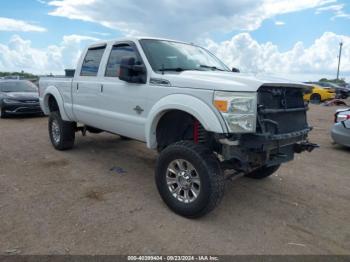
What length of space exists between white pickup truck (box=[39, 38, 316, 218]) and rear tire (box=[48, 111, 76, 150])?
59.1 inches

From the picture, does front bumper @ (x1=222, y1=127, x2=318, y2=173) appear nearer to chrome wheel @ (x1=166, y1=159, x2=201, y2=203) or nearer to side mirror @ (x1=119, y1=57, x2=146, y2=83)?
chrome wheel @ (x1=166, y1=159, x2=201, y2=203)

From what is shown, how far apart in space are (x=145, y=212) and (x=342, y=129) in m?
5.37

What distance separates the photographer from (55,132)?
272 inches

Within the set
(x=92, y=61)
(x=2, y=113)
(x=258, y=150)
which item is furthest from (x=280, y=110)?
(x=2, y=113)

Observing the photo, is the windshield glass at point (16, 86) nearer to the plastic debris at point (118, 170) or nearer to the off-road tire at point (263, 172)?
the plastic debris at point (118, 170)

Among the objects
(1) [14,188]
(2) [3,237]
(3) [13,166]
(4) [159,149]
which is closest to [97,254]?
(2) [3,237]

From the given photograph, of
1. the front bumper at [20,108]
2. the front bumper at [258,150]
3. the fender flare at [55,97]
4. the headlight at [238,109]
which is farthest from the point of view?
the front bumper at [20,108]

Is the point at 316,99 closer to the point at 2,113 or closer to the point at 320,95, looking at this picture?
the point at 320,95

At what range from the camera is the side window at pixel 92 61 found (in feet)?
18.0

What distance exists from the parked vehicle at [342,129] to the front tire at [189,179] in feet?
15.9

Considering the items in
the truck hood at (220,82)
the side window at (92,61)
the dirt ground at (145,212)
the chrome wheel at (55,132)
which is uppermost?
the side window at (92,61)

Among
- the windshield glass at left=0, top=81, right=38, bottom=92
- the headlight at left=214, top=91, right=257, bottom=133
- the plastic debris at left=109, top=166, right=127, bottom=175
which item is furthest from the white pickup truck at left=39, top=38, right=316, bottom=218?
the windshield glass at left=0, top=81, right=38, bottom=92

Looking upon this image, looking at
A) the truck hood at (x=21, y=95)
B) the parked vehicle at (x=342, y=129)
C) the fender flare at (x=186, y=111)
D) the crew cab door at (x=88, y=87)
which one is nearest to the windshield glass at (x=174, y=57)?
the fender flare at (x=186, y=111)

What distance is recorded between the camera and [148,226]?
3506 mm
